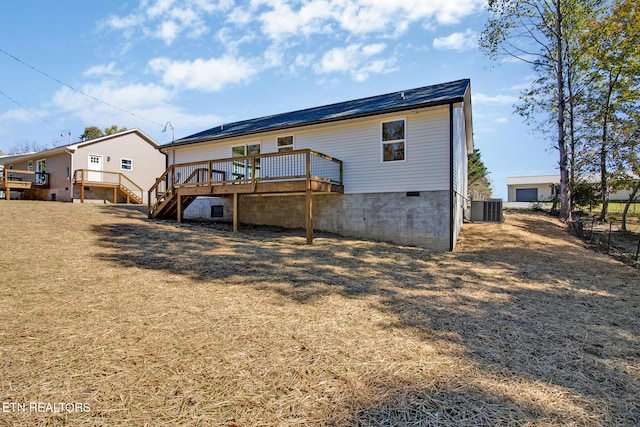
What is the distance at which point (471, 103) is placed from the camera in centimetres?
1405

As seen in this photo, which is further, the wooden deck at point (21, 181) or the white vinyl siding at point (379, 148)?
the wooden deck at point (21, 181)

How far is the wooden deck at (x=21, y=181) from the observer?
20.3m

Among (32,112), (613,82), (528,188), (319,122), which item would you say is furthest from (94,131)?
(528,188)

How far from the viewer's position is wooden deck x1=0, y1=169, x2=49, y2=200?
66.6ft

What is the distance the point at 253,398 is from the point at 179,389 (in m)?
0.55

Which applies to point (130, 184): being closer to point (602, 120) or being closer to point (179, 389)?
point (179, 389)

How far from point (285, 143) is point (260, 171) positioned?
156 centimetres

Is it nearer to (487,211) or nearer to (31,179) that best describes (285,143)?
(487,211)

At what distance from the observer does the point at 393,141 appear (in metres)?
10.6

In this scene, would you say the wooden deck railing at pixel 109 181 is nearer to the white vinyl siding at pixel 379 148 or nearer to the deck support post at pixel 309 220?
the white vinyl siding at pixel 379 148

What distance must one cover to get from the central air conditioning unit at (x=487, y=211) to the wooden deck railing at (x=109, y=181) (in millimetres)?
20668

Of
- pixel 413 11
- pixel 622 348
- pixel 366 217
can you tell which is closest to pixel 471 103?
pixel 413 11

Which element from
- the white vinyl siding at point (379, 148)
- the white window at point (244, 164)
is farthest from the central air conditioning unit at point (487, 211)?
the white window at point (244, 164)

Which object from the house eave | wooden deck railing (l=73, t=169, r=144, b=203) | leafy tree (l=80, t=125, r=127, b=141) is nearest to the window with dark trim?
wooden deck railing (l=73, t=169, r=144, b=203)
